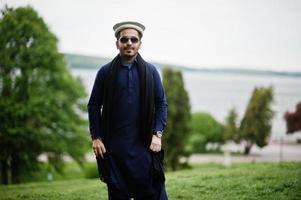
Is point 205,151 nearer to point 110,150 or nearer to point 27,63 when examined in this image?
point 27,63

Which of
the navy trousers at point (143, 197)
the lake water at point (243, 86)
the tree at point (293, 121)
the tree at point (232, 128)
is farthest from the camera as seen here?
the tree at point (232, 128)

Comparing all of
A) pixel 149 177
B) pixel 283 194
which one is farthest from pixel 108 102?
pixel 283 194

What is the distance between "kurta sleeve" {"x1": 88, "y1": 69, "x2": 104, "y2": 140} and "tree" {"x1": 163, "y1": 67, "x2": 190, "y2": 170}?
17.0 meters

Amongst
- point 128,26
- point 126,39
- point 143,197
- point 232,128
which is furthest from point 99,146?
point 232,128

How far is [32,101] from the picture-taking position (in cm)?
1644

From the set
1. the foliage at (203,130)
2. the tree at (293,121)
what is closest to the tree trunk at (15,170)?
the tree at (293,121)

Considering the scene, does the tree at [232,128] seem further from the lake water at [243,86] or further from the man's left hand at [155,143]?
the man's left hand at [155,143]

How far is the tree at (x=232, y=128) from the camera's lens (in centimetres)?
2662

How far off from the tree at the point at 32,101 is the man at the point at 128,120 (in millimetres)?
13173

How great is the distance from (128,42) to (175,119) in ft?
58.1

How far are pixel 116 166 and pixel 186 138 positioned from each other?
1782 centimetres

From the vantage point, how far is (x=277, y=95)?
821 inches

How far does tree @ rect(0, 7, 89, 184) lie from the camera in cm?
1603

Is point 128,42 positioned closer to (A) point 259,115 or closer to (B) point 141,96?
(B) point 141,96
